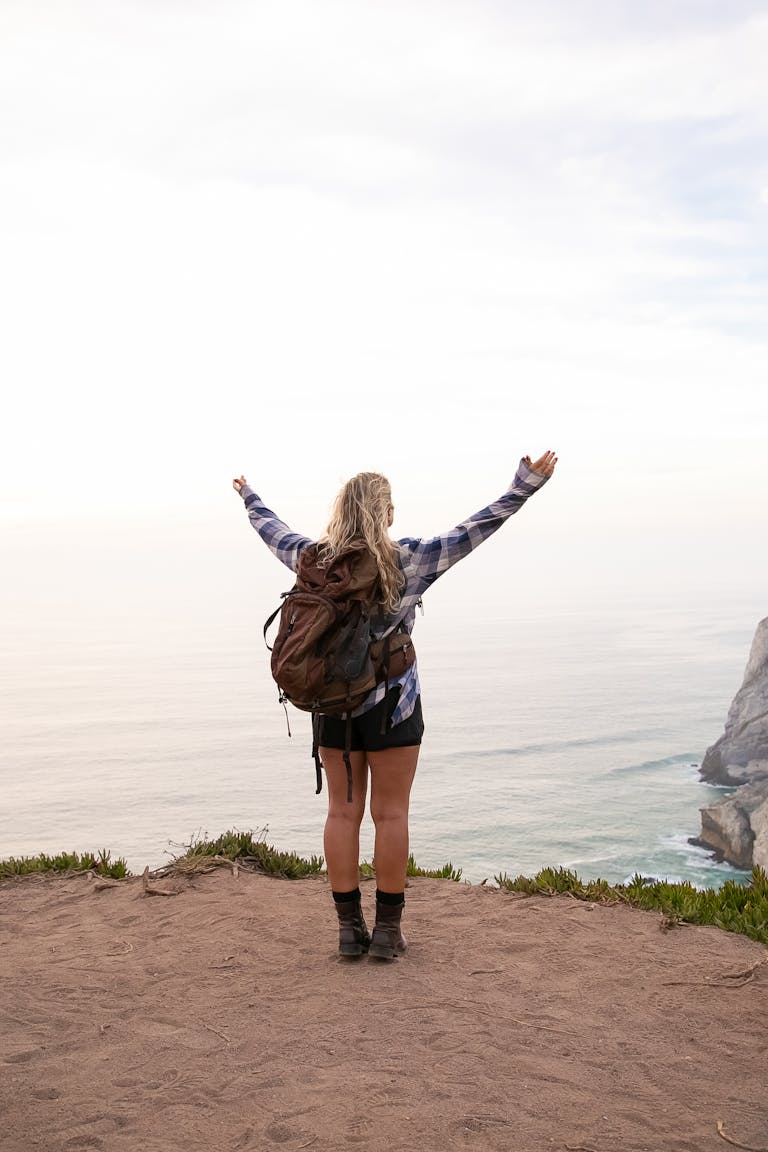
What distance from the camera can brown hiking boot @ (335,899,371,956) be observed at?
204 inches

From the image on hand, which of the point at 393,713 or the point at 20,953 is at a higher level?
the point at 393,713

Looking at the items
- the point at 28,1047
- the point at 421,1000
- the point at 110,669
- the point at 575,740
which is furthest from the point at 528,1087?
the point at 110,669

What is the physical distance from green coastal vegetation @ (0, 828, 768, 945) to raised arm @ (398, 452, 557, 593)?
2794 mm

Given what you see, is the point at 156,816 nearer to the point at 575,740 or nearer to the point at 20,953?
the point at 575,740

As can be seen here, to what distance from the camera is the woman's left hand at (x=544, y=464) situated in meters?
4.83

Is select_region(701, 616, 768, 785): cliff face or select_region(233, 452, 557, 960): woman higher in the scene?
select_region(233, 452, 557, 960): woman

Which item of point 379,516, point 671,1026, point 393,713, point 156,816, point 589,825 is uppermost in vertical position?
point 379,516

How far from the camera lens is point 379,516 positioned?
4.71m

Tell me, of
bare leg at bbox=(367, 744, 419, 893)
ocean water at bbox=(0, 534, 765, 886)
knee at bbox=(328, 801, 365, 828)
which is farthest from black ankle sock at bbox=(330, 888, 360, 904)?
ocean water at bbox=(0, 534, 765, 886)

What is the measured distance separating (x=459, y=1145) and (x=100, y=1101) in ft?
4.52

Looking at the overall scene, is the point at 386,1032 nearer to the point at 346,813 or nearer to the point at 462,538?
the point at 346,813

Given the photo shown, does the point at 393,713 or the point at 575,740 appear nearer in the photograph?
the point at 393,713

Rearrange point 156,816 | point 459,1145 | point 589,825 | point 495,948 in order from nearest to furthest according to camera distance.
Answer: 1. point 459,1145
2. point 495,948
3. point 156,816
4. point 589,825

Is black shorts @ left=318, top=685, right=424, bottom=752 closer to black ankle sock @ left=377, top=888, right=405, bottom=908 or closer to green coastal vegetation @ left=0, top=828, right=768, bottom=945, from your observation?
black ankle sock @ left=377, top=888, right=405, bottom=908
